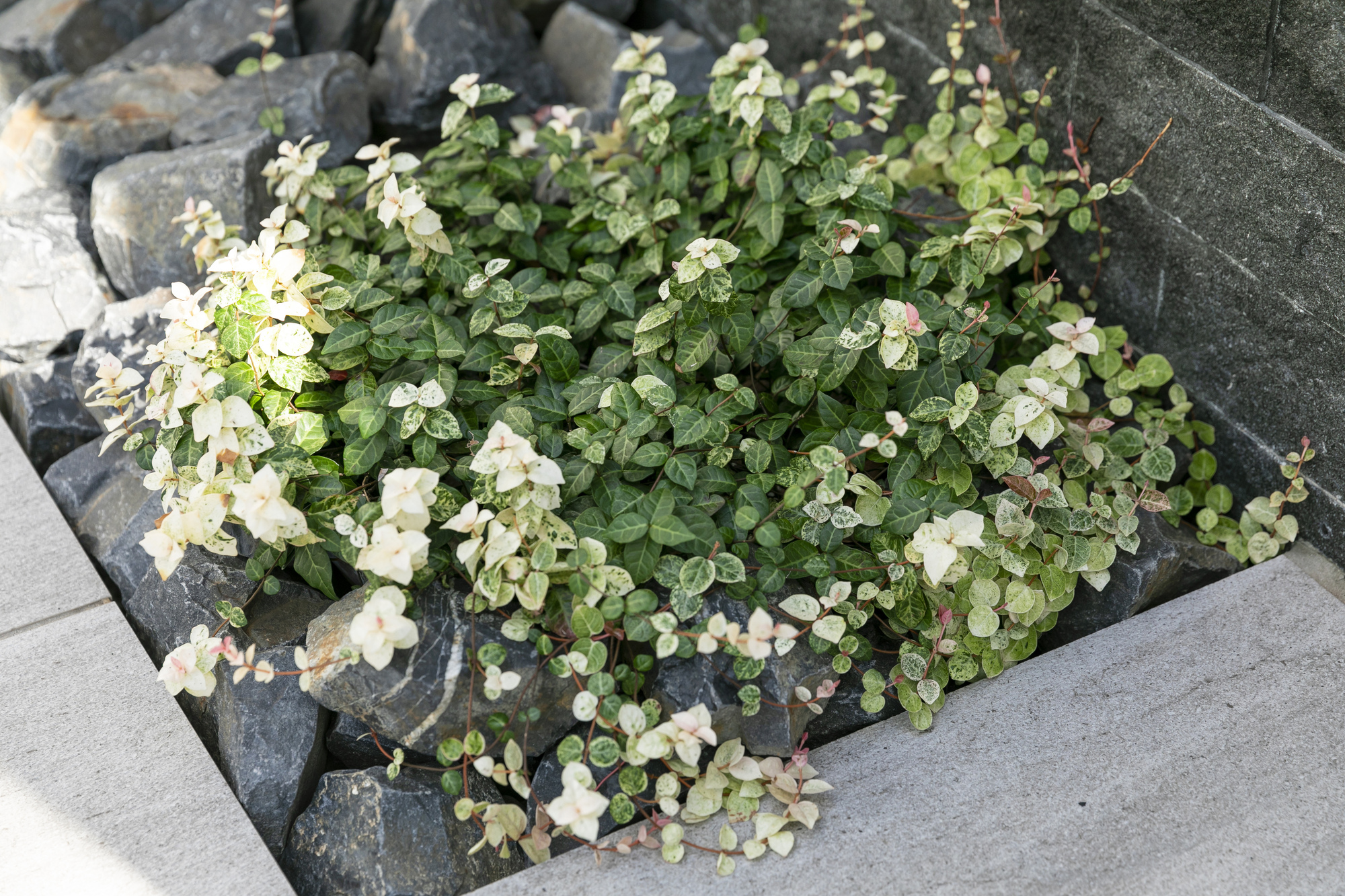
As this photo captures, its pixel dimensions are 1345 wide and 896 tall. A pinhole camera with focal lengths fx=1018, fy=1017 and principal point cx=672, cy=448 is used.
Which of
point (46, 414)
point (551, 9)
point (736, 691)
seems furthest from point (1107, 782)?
point (551, 9)

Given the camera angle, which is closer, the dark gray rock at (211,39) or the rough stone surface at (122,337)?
the rough stone surface at (122,337)

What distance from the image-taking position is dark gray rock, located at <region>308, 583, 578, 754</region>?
1722 mm

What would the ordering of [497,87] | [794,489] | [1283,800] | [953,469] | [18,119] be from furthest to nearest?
[18,119] → [497,87] → [953,469] → [794,489] → [1283,800]

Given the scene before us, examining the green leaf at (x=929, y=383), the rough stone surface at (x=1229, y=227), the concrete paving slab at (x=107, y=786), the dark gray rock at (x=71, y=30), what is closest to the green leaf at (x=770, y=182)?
the green leaf at (x=929, y=383)

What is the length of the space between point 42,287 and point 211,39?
1218 millimetres

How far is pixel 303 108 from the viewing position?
3082 mm

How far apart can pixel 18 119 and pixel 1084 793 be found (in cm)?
354

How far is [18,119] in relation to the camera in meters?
3.22

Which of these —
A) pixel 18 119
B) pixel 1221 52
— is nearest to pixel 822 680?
pixel 1221 52

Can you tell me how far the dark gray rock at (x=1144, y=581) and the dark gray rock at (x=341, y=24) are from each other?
3.06m

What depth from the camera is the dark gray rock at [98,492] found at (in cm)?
228

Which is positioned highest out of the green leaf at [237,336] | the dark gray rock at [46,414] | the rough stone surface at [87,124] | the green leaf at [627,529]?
the green leaf at [237,336]

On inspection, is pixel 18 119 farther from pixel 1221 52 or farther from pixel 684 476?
pixel 1221 52

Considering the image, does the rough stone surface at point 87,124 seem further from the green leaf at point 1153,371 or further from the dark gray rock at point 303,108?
the green leaf at point 1153,371
